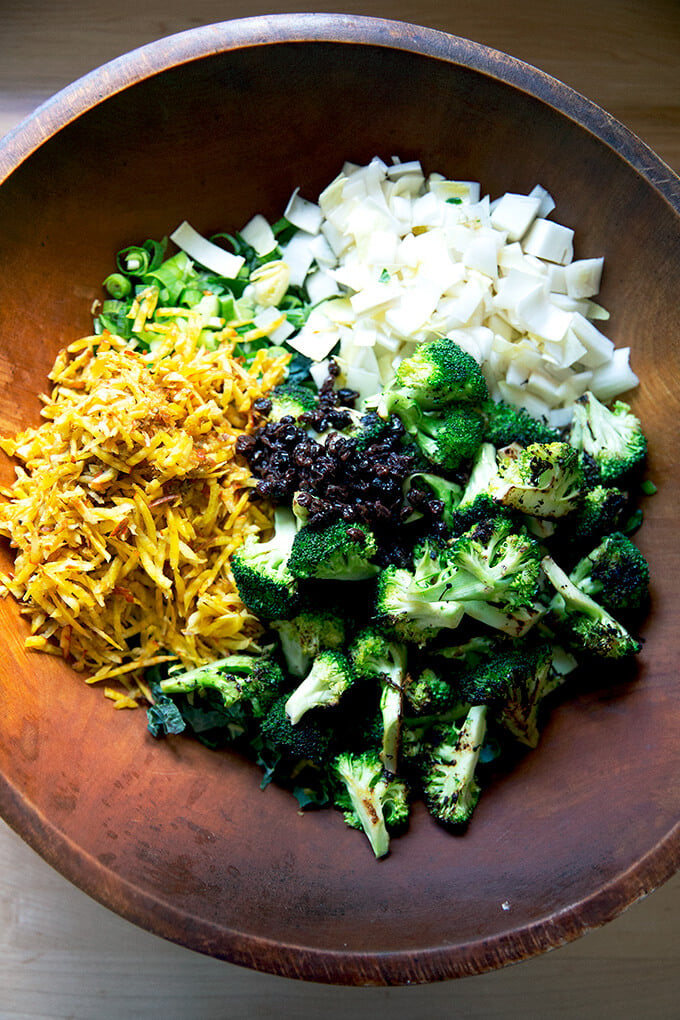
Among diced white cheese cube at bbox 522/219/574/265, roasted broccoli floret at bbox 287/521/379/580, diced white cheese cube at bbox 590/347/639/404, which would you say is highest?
diced white cheese cube at bbox 522/219/574/265

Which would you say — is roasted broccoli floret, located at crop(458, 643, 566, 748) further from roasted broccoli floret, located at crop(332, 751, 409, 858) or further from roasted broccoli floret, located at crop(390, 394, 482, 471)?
roasted broccoli floret, located at crop(390, 394, 482, 471)

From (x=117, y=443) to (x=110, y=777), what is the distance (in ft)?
2.88

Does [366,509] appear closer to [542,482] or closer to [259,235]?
[542,482]

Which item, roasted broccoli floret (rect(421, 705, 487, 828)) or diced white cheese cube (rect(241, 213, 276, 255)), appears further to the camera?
diced white cheese cube (rect(241, 213, 276, 255))

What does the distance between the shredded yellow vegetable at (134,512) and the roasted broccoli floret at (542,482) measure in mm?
679

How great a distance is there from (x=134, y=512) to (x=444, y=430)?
0.84 metres

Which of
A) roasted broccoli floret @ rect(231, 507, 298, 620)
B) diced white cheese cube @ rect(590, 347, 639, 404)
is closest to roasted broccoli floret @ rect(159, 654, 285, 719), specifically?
roasted broccoli floret @ rect(231, 507, 298, 620)

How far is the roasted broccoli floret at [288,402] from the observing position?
2150 mm

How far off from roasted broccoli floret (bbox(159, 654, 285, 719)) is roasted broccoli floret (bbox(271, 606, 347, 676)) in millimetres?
74

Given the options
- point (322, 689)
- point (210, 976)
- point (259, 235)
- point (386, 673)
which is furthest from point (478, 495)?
point (210, 976)

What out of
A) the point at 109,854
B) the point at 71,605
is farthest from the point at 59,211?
the point at 109,854

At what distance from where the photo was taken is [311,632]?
2021mm

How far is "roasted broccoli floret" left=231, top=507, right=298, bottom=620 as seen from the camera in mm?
1954

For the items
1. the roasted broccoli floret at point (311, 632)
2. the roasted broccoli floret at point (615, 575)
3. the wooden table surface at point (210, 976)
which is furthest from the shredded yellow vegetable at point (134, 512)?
the roasted broccoli floret at point (615, 575)
